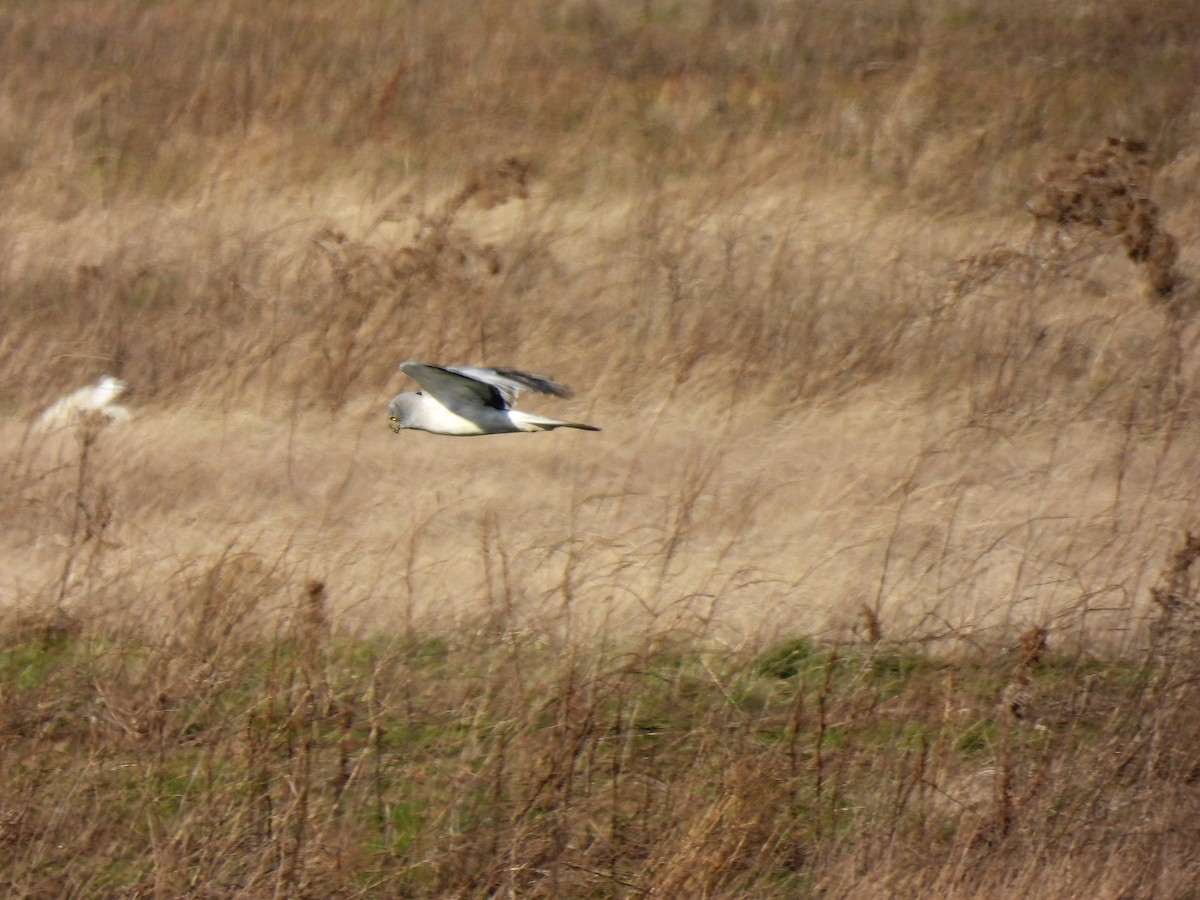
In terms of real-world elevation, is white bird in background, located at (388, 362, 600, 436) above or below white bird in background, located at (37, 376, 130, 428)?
above

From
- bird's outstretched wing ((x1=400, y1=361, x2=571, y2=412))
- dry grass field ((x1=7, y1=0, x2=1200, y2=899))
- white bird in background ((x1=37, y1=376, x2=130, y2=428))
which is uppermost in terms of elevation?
bird's outstretched wing ((x1=400, y1=361, x2=571, y2=412))

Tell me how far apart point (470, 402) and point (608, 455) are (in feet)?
5.57

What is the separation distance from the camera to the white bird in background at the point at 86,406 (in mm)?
9141

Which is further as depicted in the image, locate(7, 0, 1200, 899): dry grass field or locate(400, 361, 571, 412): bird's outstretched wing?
locate(400, 361, 571, 412): bird's outstretched wing

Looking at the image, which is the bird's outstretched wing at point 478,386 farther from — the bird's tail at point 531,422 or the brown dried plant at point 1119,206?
the brown dried plant at point 1119,206

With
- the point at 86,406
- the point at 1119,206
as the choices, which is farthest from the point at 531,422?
the point at 1119,206

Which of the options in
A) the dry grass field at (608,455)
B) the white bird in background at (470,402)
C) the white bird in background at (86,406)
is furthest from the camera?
the white bird in background at (86,406)

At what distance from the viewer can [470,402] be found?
22.4 feet

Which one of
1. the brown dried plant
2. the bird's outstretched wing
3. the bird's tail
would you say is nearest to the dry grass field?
the brown dried plant

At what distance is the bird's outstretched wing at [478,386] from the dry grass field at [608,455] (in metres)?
0.72

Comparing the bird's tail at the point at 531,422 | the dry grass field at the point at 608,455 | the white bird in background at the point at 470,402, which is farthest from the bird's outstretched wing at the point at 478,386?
the dry grass field at the point at 608,455

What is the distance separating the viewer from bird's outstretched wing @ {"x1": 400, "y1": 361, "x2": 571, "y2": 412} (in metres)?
6.51

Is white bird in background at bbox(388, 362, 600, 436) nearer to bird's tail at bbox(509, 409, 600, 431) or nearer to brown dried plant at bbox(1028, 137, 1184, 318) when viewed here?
bird's tail at bbox(509, 409, 600, 431)

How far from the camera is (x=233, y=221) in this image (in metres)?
11.2
